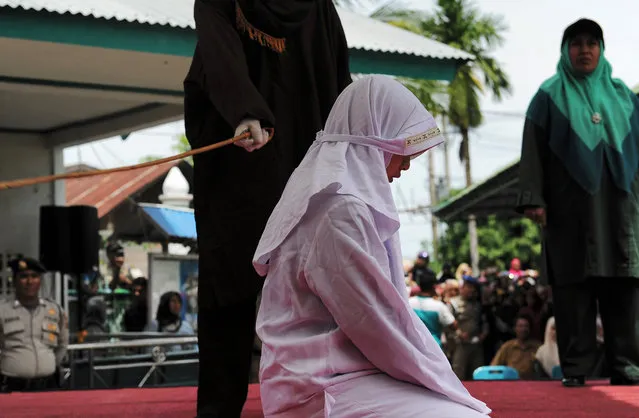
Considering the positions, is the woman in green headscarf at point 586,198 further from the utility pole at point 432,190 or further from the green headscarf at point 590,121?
the utility pole at point 432,190

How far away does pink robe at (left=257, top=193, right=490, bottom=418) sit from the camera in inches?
101

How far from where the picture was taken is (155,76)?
33.0 ft

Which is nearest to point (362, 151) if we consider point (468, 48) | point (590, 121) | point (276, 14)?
point (276, 14)

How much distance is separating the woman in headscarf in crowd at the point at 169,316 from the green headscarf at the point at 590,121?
8.20 metres

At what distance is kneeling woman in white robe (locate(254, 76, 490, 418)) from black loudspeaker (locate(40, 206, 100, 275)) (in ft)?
35.4

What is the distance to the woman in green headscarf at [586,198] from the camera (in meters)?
5.68

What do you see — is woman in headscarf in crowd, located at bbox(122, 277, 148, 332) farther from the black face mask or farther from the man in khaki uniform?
the black face mask

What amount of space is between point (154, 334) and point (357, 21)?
4021 mm

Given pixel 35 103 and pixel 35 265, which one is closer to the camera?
pixel 35 265

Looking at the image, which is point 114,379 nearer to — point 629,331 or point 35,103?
point 35,103

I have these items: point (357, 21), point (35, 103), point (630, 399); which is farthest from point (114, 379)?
point (630, 399)

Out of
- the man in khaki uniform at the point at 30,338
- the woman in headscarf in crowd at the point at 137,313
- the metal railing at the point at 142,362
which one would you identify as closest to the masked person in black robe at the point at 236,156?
the man in khaki uniform at the point at 30,338

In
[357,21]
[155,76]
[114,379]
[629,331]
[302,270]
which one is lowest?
[114,379]

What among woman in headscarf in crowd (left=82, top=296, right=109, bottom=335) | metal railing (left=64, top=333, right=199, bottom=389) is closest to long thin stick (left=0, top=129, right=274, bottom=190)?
metal railing (left=64, top=333, right=199, bottom=389)
